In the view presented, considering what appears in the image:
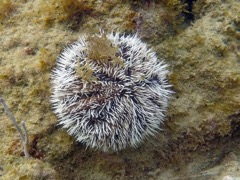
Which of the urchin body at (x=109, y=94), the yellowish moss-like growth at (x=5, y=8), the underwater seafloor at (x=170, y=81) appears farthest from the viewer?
the yellowish moss-like growth at (x=5, y=8)

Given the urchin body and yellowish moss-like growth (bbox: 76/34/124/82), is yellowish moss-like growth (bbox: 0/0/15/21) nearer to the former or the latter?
the urchin body

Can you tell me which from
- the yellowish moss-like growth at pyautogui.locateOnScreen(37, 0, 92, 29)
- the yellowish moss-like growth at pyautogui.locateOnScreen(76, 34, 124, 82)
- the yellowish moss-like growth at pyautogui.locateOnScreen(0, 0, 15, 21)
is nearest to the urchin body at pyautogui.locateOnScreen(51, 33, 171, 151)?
the yellowish moss-like growth at pyautogui.locateOnScreen(76, 34, 124, 82)

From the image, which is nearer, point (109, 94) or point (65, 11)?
point (109, 94)

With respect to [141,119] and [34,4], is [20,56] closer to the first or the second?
[34,4]

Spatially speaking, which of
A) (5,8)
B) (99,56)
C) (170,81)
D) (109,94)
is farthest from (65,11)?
(170,81)

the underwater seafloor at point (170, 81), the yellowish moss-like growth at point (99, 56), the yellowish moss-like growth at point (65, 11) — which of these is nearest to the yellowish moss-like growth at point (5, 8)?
the underwater seafloor at point (170, 81)

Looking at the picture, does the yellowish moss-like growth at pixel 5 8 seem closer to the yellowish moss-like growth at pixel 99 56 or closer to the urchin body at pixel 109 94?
the urchin body at pixel 109 94

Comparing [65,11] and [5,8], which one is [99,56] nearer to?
[65,11]
